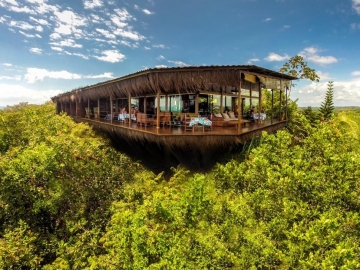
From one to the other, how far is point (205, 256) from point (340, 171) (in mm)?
3614

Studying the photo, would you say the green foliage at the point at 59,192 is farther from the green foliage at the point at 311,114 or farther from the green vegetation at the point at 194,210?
the green foliage at the point at 311,114

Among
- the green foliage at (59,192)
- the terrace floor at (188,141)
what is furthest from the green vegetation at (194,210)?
the terrace floor at (188,141)

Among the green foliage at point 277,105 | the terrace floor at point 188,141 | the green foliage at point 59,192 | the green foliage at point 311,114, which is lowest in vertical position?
the green foliage at point 59,192

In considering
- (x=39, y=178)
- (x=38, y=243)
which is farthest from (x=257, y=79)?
(x=38, y=243)

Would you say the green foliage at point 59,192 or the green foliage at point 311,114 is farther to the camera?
the green foliage at point 311,114

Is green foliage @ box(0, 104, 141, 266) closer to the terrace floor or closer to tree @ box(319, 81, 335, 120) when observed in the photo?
the terrace floor

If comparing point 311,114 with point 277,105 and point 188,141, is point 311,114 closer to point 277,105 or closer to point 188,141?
point 277,105

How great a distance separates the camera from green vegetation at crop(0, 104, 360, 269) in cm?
505

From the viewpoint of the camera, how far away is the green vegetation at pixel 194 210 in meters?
5.05

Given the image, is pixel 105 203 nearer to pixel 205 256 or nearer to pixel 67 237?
pixel 67 237

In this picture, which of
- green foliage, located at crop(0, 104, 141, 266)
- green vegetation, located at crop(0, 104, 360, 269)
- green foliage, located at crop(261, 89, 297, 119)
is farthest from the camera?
green foliage, located at crop(261, 89, 297, 119)

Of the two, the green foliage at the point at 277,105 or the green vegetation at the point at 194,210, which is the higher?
the green foliage at the point at 277,105

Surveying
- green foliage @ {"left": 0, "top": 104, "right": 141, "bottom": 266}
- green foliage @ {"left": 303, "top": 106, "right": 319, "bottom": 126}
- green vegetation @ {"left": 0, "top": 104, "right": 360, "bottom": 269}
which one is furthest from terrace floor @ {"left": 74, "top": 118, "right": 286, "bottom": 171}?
green foliage @ {"left": 303, "top": 106, "right": 319, "bottom": 126}

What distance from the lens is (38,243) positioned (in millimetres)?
9633
